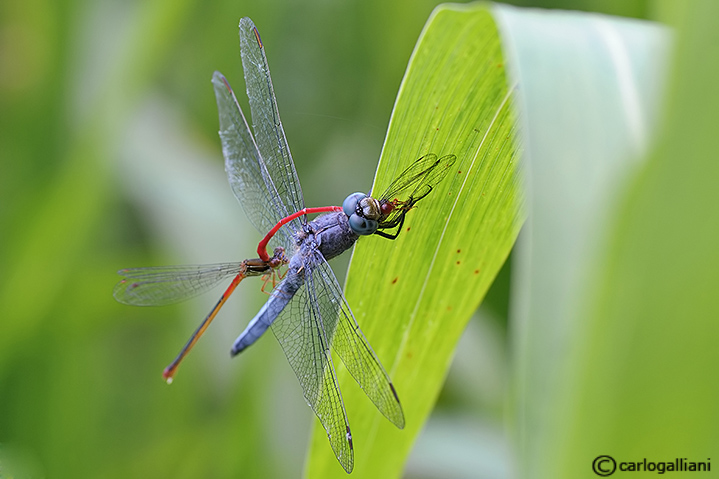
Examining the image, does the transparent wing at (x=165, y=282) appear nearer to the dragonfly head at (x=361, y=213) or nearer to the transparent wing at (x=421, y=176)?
the dragonfly head at (x=361, y=213)

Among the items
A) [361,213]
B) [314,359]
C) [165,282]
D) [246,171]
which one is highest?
[246,171]

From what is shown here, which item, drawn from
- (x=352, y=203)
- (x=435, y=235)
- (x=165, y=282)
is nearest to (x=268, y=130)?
(x=352, y=203)

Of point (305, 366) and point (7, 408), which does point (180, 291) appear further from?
point (7, 408)

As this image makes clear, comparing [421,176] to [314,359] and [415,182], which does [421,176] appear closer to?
[415,182]

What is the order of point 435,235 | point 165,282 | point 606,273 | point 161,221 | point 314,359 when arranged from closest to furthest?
point 606,273, point 435,235, point 314,359, point 165,282, point 161,221

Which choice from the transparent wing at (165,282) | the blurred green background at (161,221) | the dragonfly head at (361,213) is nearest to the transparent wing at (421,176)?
the dragonfly head at (361,213)

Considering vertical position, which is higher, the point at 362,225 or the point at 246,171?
the point at 246,171

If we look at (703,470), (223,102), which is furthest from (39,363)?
(703,470)
